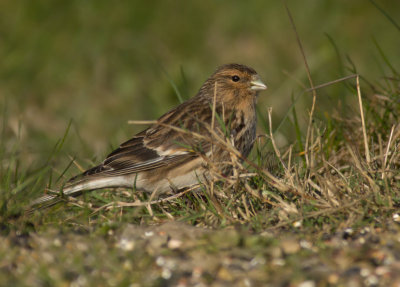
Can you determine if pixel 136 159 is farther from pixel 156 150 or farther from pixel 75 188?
pixel 75 188

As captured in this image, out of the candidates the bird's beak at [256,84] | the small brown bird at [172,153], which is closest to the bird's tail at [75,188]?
the small brown bird at [172,153]

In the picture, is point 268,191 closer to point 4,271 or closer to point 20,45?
point 4,271

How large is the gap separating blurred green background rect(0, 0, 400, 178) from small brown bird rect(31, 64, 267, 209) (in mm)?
2787

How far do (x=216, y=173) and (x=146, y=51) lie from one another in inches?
261

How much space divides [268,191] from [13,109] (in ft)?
18.3

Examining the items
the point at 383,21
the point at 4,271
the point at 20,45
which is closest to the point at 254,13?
the point at 383,21

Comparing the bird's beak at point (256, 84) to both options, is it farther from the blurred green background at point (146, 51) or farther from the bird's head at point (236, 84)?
the blurred green background at point (146, 51)

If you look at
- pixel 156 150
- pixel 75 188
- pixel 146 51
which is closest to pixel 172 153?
pixel 156 150

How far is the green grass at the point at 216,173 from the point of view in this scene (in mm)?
3621

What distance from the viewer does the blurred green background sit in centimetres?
→ 978

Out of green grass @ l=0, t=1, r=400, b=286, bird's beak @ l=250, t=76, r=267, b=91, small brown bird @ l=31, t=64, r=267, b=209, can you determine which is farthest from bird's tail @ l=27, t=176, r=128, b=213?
bird's beak @ l=250, t=76, r=267, b=91

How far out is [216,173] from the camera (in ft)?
15.6

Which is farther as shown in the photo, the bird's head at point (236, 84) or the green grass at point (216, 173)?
the bird's head at point (236, 84)

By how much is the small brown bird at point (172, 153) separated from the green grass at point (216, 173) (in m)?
0.16
